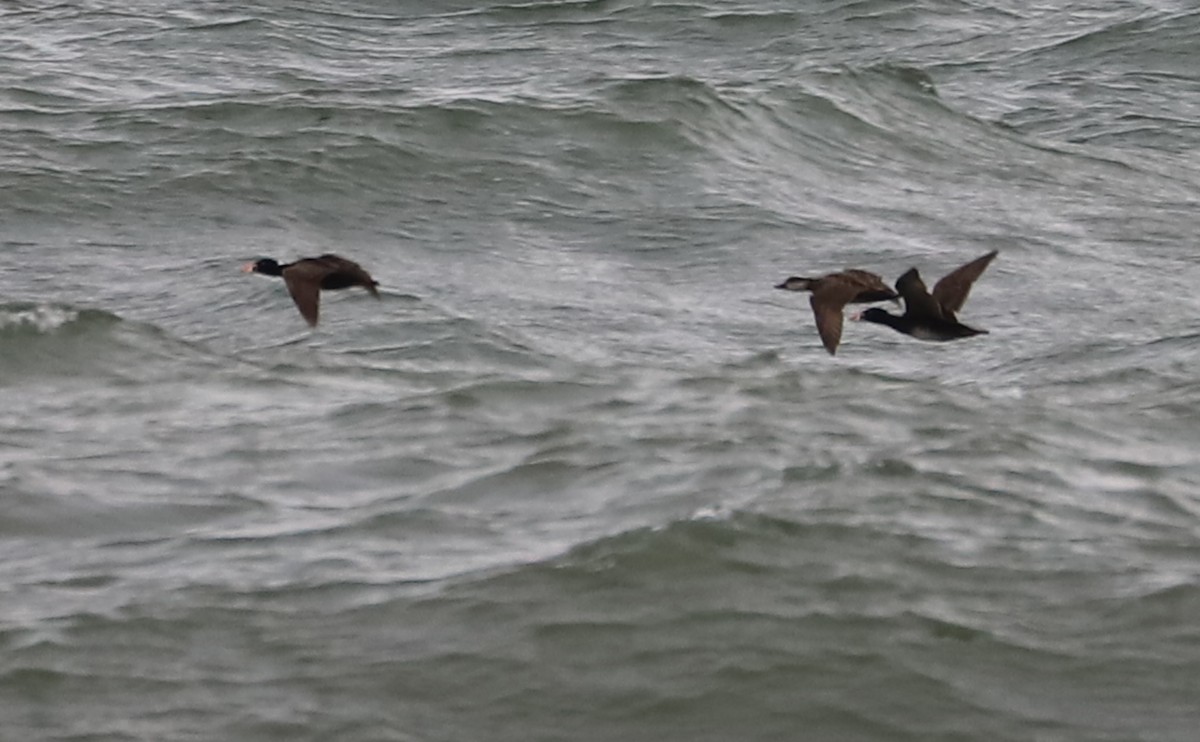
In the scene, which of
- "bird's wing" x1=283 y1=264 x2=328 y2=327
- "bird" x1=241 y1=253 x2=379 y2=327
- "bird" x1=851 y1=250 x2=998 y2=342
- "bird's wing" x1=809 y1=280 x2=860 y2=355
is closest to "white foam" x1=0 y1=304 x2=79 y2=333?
"bird" x1=241 y1=253 x2=379 y2=327

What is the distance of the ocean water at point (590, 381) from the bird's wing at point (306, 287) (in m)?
0.50

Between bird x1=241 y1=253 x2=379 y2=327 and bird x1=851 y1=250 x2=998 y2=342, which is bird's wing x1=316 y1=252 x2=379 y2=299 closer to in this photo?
bird x1=241 y1=253 x2=379 y2=327

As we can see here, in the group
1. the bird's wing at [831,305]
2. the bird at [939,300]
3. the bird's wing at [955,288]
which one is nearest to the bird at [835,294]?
the bird's wing at [831,305]

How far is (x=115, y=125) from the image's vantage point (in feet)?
58.9

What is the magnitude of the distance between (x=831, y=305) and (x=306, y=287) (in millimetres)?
2264

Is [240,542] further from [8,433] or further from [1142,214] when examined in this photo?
[1142,214]

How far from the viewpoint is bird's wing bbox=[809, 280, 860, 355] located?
11.8 meters

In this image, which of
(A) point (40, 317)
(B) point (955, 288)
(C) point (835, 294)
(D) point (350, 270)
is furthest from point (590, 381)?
(A) point (40, 317)

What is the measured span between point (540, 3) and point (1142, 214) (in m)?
6.85

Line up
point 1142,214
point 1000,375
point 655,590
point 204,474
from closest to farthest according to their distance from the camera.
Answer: point 655,590, point 204,474, point 1000,375, point 1142,214

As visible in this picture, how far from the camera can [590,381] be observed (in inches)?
499

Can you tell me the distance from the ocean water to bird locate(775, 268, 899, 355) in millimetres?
377

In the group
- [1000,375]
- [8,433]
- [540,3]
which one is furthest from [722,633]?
[540,3]

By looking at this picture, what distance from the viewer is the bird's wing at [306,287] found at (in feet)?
37.9
